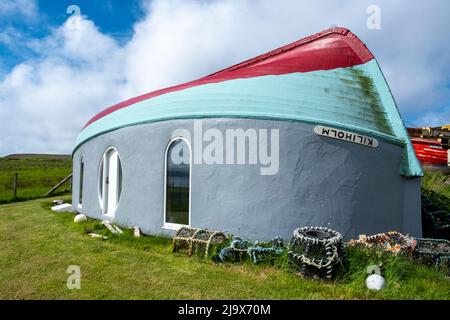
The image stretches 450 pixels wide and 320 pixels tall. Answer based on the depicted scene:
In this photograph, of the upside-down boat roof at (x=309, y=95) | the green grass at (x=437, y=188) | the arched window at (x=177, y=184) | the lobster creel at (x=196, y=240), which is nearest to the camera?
the lobster creel at (x=196, y=240)

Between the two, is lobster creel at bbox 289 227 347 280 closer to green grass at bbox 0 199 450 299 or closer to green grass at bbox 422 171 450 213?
green grass at bbox 0 199 450 299

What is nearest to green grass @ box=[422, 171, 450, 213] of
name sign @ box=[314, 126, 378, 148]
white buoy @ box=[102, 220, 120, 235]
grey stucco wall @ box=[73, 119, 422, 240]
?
grey stucco wall @ box=[73, 119, 422, 240]

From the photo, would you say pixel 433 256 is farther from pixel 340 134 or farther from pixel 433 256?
pixel 340 134

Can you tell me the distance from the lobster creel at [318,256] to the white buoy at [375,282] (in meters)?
0.45

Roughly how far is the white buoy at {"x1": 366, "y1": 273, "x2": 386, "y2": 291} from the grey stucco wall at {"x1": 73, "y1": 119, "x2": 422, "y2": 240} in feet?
5.57

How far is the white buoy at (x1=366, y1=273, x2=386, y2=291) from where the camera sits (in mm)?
4539

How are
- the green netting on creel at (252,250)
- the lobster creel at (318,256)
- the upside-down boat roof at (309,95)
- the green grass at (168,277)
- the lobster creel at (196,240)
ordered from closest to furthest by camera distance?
the green grass at (168,277)
the lobster creel at (318,256)
the green netting on creel at (252,250)
the lobster creel at (196,240)
the upside-down boat roof at (309,95)

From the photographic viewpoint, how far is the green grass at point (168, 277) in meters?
4.44

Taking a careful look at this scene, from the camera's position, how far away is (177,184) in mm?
7270

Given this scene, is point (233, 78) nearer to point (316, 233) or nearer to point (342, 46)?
point (342, 46)

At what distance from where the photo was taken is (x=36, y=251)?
651 cm

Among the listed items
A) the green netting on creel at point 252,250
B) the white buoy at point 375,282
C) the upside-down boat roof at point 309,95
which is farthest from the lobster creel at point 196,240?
the white buoy at point 375,282

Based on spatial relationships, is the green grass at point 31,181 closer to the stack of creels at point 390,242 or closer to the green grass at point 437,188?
the stack of creels at point 390,242
